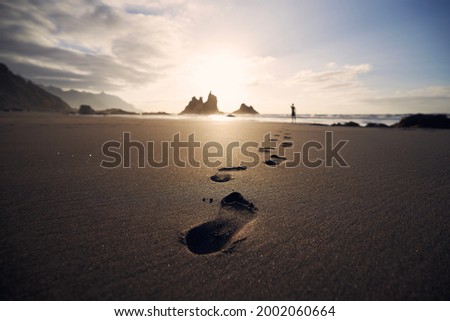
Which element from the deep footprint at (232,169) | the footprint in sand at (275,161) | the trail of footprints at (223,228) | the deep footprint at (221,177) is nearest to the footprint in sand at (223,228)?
the trail of footprints at (223,228)

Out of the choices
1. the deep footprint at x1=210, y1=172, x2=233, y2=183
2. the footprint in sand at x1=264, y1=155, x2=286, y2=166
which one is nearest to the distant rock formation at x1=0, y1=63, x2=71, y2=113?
the footprint in sand at x1=264, y1=155, x2=286, y2=166

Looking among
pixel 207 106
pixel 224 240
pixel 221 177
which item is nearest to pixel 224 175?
pixel 221 177

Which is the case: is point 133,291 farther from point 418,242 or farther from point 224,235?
point 418,242

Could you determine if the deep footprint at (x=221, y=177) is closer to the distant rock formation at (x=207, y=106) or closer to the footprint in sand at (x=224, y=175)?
the footprint in sand at (x=224, y=175)

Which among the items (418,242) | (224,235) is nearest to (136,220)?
(224,235)

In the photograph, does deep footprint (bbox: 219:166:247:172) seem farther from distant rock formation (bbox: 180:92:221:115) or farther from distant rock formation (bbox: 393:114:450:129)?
distant rock formation (bbox: 180:92:221:115)
